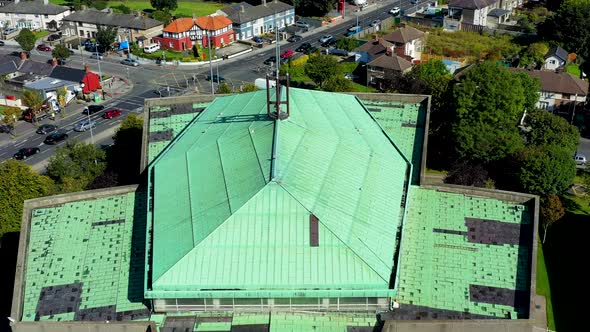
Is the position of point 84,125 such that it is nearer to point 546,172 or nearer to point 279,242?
point 279,242

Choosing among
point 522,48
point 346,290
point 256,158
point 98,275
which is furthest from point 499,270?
point 522,48

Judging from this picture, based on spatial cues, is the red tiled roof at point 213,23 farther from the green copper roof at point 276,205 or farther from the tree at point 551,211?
the tree at point 551,211

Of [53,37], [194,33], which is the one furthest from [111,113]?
[53,37]

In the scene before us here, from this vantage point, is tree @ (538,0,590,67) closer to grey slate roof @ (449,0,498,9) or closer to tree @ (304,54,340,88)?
grey slate roof @ (449,0,498,9)

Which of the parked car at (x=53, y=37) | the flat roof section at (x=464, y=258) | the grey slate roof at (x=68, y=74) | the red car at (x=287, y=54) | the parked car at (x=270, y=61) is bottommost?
the parked car at (x=53, y=37)

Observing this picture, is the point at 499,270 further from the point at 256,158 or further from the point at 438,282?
the point at 256,158

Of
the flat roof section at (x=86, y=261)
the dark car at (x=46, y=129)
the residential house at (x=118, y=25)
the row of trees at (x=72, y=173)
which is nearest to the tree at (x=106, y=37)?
the residential house at (x=118, y=25)
